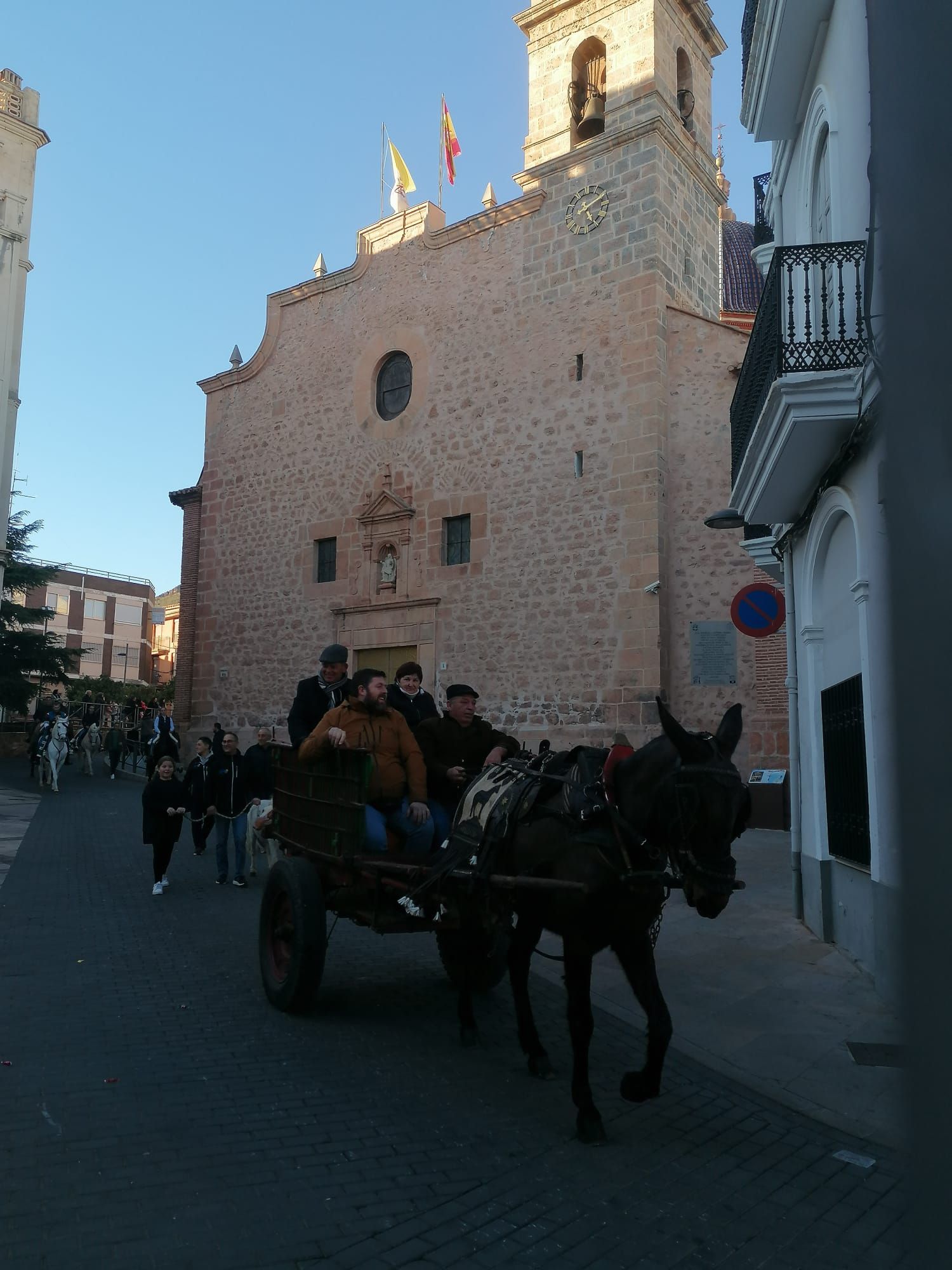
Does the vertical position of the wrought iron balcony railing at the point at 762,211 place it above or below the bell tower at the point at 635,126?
below

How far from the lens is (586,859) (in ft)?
14.4

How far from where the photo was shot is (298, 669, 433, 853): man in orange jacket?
5988 millimetres

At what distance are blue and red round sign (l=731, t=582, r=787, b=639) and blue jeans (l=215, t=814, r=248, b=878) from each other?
582cm

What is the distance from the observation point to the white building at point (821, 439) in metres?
7.01

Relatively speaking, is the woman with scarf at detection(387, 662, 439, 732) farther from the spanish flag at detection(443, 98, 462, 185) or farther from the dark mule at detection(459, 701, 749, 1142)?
the spanish flag at detection(443, 98, 462, 185)

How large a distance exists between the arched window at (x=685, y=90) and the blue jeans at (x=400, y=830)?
1817cm

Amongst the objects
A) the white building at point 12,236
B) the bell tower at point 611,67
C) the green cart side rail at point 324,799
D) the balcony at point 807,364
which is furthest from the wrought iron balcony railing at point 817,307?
the white building at point 12,236

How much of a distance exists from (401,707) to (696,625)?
425 inches

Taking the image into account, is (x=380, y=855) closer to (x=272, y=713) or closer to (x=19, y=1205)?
(x=19, y=1205)

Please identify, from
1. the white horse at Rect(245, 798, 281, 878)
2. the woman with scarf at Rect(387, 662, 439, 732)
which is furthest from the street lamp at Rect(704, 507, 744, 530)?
the white horse at Rect(245, 798, 281, 878)

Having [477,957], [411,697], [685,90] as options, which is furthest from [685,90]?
[477,957]

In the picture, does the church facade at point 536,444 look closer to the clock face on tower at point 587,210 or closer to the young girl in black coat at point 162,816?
the clock face on tower at point 587,210

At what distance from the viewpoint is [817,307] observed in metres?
7.52

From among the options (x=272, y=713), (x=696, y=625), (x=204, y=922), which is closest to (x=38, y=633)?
(x=272, y=713)
